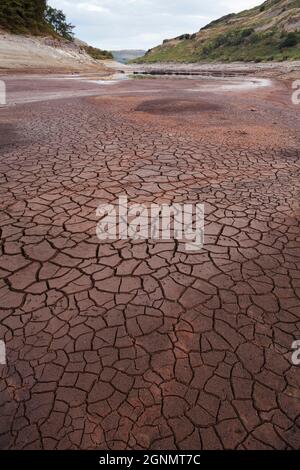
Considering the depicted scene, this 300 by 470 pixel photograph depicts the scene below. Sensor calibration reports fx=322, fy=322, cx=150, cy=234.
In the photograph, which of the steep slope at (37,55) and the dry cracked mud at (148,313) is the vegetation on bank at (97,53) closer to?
the steep slope at (37,55)

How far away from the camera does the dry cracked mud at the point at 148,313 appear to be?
1929 mm

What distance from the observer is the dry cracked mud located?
1.93m

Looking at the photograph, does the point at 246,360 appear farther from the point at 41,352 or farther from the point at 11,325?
the point at 11,325

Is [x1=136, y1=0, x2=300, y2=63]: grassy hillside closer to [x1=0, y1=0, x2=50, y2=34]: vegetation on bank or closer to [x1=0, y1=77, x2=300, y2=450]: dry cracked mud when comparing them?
[x1=0, y1=0, x2=50, y2=34]: vegetation on bank

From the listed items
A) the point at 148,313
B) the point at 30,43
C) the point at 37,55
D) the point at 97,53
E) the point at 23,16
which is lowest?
the point at 148,313

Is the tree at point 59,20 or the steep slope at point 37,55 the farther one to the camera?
the tree at point 59,20

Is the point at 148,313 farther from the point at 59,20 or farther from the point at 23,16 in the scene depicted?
the point at 59,20

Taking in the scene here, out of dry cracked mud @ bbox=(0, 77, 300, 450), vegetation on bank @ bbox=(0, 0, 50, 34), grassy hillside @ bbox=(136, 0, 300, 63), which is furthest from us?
grassy hillside @ bbox=(136, 0, 300, 63)

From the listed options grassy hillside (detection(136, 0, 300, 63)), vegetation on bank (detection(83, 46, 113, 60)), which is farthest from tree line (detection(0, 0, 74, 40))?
grassy hillside (detection(136, 0, 300, 63))

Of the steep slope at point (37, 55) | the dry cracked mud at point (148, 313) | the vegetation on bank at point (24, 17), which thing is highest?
the vegetation on bank at point (24, 17)

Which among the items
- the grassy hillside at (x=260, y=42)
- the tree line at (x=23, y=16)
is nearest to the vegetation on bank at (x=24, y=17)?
the tree line at (x=23, y=16)

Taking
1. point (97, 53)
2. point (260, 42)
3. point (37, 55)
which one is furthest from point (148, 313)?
point (97, 53)

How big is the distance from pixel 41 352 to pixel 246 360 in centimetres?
147

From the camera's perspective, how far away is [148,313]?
2.66 m
